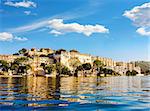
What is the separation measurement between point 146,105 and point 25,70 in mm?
106519

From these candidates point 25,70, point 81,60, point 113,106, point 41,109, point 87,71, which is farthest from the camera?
point 81,60

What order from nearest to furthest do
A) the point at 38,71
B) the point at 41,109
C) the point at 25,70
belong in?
the point at 41,109, the point at 25,70, the point at 38,71

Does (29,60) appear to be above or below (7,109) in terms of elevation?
above

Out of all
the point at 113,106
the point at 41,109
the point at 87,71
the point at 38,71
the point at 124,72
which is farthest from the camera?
the point at 124,72

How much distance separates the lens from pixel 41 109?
12.1m

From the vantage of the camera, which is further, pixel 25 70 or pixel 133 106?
pixel 25 70

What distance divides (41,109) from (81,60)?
465 feet

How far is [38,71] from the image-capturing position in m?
128

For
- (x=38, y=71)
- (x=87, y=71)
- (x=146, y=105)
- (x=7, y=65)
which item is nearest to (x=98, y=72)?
(x=87, y=71)

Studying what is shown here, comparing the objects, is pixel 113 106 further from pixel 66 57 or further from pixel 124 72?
pixel 124 72

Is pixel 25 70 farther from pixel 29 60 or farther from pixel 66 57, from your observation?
pixel 66 57

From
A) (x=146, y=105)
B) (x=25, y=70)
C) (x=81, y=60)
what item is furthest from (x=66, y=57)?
(x=146, y=105)

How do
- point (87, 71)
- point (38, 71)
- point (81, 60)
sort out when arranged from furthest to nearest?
point (81, 60)
point (87, 71)
point (38, 71)

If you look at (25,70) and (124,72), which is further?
(124,72)
